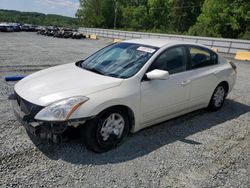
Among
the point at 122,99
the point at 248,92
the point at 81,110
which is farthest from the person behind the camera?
the point at 248,92

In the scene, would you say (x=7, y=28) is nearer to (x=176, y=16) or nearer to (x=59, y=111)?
(x=176, y=16)

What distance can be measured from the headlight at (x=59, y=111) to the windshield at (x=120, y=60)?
915mm

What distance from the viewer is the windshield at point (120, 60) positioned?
3.75 metres

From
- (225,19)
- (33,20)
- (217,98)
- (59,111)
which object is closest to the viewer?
(59,111)

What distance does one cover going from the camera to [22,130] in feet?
12.7

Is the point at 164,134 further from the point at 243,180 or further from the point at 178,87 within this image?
the point at 243,180

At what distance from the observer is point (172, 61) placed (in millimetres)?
4195

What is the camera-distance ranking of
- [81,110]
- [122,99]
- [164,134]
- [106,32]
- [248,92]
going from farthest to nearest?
[106,32]
[248,92]
[164,134]
[122,99]
[81,110]

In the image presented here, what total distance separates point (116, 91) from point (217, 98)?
292cm

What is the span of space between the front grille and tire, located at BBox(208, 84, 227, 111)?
3.63m

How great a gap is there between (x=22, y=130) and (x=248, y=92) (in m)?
6.27

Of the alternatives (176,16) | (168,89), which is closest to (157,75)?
(168,89)

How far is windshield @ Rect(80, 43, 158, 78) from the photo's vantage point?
12.3ft

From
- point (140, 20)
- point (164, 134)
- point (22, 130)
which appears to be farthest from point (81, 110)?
point (140, 20)
